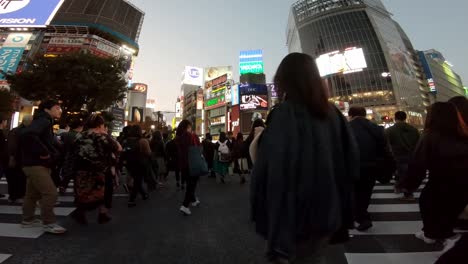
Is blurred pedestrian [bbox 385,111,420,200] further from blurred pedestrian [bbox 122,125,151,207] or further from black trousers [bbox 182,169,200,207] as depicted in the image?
blurred pedestrian [bbox 122,125,151,207]

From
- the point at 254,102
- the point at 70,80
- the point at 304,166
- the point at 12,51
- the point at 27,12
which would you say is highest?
the point at 27,12

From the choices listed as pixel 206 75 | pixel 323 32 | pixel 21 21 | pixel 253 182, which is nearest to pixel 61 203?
pixel 253 182

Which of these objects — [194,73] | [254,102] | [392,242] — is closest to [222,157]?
[392,242]

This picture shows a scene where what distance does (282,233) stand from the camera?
125 cm

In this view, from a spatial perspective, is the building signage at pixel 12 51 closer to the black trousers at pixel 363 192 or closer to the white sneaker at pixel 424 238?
the black trousers at pixel 363 192

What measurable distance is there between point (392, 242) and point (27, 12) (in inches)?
1952

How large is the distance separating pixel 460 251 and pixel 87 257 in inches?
134

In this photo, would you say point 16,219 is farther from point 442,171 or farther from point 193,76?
point 193,76

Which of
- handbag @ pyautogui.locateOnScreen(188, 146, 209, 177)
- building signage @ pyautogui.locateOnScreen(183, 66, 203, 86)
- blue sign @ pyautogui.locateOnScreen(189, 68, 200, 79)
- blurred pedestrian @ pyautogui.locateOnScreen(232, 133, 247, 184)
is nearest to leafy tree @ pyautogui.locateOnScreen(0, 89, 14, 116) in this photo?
blurred pedestrian @ pyautogui.locateOnScreen(232, 133, 247, 184)

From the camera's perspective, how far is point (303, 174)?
130cm

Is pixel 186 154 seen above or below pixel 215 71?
below

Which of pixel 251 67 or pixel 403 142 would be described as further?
pixel 251 67

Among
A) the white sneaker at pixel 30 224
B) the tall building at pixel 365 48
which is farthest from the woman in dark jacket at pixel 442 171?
the tall building at pixel 365 48

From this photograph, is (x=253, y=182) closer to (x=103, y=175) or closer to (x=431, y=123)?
(x=431, y=123)
